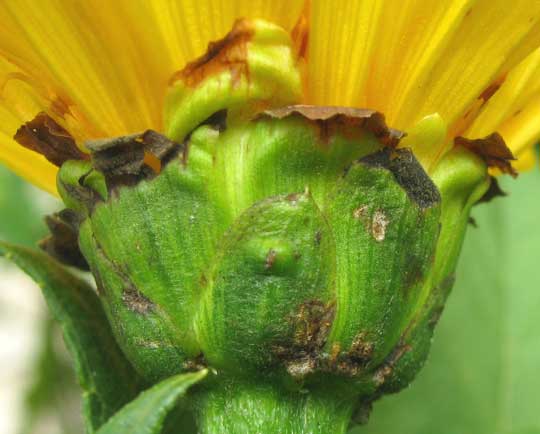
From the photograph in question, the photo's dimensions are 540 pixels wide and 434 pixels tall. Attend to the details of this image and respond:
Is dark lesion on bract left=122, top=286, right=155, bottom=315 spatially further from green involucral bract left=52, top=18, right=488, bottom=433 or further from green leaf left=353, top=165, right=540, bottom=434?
green leaf left=353, top=165, right=540, bottom=434

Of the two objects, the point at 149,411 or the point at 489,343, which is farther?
the point at 489,343

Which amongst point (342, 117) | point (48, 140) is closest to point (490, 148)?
point (342, 117)

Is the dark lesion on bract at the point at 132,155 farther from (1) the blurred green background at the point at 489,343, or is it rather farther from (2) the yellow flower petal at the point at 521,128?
(1) the blurred green background at the point at 489,343

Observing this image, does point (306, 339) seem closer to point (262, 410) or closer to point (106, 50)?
point (262, 410)

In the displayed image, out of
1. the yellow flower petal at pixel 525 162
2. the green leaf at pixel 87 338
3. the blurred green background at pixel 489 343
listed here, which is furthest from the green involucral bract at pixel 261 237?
the blurred green background at pixel 489 343

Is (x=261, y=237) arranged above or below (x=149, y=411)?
above

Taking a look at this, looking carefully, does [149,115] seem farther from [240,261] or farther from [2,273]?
[2,273]

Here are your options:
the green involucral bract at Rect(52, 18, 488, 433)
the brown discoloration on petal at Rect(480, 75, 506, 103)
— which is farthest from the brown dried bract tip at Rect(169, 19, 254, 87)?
the brown discoloration on petal at Rect(480, 75, 506, 103)

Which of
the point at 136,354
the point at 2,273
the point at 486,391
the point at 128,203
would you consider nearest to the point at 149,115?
the point at 128,203
